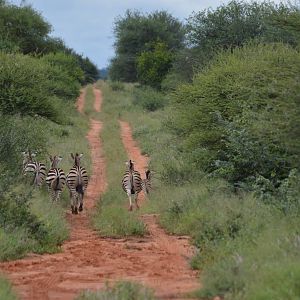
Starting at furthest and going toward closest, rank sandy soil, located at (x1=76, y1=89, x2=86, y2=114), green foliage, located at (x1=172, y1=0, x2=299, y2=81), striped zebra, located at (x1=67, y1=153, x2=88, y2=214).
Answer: sandy soil, located at (x1=76, y1=89, x2=86, y2=114) < green foliage, located at (x1=172, y1=0, x2=299, y2=81) < striped zebra, located at (x1=67, y1=153, x2=88, y2=214)

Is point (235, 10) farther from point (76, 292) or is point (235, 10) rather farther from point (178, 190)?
point (76, 292)

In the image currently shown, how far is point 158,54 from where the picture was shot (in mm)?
55656

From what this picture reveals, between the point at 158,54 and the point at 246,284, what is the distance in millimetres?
48765

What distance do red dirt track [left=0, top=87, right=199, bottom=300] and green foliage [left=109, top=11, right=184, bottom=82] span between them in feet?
165

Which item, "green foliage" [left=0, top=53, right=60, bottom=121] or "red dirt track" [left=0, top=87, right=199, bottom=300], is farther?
"green foliage" [left=0, top=53, right=60, bottom=121]

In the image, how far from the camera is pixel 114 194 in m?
20.2

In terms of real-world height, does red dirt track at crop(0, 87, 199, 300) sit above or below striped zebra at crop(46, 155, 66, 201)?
below

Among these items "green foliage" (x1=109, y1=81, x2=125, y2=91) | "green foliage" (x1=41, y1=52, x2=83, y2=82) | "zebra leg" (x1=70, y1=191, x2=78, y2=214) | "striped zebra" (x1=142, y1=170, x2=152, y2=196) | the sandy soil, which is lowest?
"zebra leg" (x1=70, y1=191, x2=78, y2=214)

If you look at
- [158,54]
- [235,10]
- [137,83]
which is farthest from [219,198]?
[137,83]

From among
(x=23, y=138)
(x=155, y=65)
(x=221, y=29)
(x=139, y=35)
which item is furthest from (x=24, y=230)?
(x=139, y=35)

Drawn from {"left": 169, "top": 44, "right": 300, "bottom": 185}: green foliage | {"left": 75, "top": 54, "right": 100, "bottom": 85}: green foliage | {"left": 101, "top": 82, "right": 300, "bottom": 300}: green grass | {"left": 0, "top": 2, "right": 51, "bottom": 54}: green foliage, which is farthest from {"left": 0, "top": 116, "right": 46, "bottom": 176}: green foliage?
{"left": 75, "top": 54, "right": 100, "bottom": 85}: green foliage

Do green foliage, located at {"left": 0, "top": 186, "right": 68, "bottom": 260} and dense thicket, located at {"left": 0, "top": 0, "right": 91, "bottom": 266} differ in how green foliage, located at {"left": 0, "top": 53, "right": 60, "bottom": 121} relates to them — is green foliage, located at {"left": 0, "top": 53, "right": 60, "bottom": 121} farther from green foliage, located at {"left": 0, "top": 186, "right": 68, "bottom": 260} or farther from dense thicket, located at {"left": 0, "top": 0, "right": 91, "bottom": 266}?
green foliage, located at {"left": 0, "top": 186, "right": 68, "bottom": 260}

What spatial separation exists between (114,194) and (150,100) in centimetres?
3129

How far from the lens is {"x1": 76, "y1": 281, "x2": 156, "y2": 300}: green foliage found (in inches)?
300
